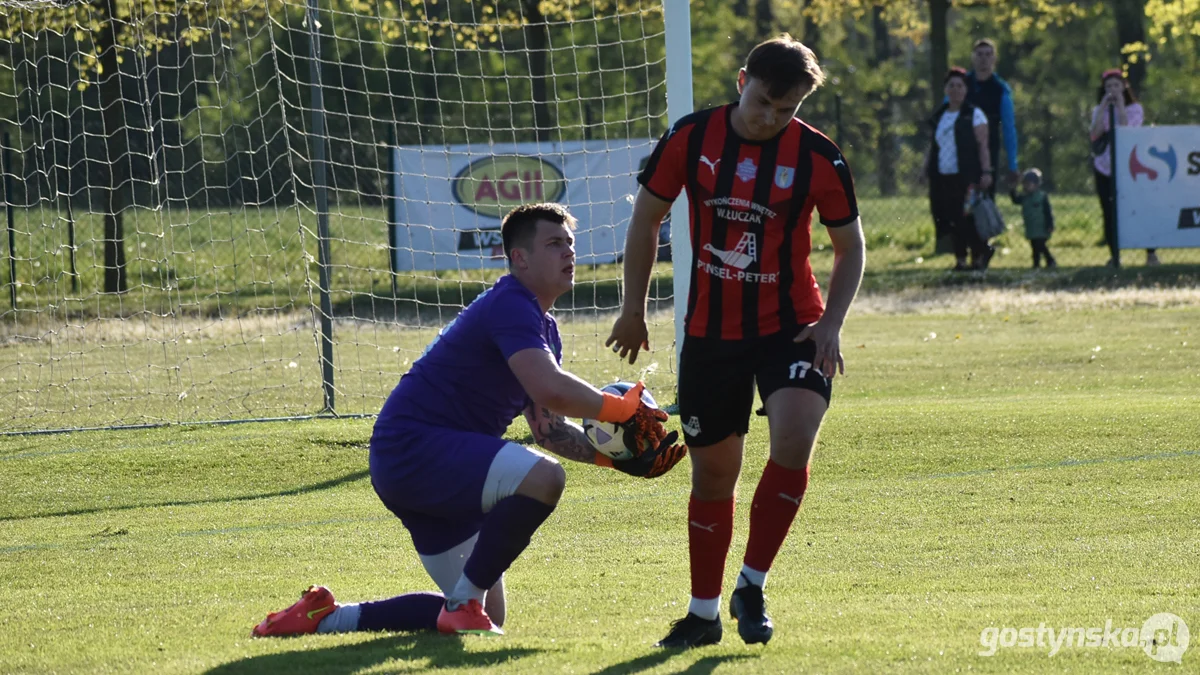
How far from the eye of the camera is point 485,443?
194 inches

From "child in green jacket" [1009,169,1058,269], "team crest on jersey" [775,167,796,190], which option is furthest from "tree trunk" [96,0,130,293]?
"child in green jacket" [1009,169,1058,269]

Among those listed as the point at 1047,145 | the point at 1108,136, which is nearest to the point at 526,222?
the point at 1108,136

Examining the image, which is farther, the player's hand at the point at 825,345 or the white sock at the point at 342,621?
the white sock at the point at 342,621

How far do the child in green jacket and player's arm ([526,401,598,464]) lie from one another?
1579 cm

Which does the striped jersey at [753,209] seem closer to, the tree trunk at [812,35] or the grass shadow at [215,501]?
the grass shadow at [215,501]

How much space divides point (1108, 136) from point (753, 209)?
15.8 metres

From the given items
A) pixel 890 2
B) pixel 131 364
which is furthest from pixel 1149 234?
pixel 131 364

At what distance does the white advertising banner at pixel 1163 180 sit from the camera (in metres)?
19.4

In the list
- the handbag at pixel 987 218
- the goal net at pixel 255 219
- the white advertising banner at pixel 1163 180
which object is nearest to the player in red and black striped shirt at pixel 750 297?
the goal net at pixel 255 219

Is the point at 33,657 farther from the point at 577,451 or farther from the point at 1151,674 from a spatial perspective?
the point at 1151,674

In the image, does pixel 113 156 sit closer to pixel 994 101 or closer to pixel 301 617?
pixel 994 101

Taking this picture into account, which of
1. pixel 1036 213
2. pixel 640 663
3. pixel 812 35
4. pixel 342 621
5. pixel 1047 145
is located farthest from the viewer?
pixel 812 35

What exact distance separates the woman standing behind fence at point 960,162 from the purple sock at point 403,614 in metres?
14.4

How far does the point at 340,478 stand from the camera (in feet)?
→ 28.8
